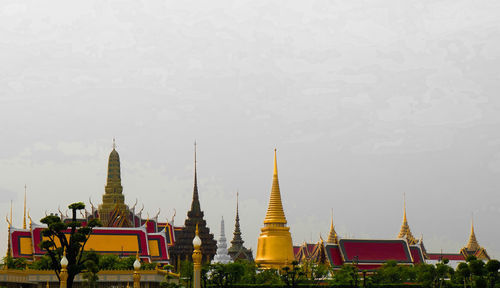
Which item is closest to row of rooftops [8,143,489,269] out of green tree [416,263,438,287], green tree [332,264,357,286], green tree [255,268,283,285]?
green tree [255,268,283,285]

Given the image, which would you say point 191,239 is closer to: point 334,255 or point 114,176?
point 114,176

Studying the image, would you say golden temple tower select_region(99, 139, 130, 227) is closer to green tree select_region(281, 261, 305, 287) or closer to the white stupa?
the white stupa

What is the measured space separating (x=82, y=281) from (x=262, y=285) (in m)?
13.0

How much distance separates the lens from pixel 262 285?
60.0 m

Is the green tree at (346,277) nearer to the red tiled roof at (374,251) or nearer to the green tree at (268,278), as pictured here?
the green tree at (268,278)

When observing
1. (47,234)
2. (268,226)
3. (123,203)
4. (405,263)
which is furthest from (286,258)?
(47,234)

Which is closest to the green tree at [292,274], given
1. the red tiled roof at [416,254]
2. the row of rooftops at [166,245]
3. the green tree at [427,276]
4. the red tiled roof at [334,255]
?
the green tree at [427,276]

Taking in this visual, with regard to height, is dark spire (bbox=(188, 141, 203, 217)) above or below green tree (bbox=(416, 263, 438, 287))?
above

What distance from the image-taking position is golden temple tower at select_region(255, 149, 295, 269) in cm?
8094

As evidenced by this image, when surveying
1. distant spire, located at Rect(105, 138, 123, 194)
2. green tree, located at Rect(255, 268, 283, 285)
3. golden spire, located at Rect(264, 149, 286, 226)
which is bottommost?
green tree, located at Rect(255, 268, 283, 285)

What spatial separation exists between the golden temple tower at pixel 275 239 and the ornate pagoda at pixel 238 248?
21.8 m

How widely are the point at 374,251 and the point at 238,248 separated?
29.3 meters

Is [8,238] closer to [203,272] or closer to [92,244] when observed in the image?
[92,244]

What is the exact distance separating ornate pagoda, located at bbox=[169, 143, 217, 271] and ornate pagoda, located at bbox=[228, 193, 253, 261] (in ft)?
33.4
